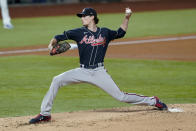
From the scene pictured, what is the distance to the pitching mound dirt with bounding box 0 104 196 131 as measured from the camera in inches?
244

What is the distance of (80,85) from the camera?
10055 millimetres

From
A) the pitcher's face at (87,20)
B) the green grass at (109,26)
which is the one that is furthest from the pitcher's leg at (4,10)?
the pitcher's face at (87,20)

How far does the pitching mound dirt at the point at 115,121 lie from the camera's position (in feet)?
20.4

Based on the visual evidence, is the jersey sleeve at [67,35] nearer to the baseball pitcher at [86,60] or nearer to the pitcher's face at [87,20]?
the baseball pitcher at [86,60]

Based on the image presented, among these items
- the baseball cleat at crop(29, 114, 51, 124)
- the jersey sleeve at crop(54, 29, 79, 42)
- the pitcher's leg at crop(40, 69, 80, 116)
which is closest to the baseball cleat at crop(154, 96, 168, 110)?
the pitcher's leg at crop(40, 69, 80, 116)

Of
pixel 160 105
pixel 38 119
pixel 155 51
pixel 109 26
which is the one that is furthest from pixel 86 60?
pixel 109 26

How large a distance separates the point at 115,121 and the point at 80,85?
357 cm

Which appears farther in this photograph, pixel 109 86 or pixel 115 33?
pixel 115 33

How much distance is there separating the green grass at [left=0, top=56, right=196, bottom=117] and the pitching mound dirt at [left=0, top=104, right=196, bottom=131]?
2.46ft

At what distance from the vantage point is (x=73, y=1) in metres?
33.1

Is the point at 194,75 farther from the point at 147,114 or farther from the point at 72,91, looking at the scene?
the point at 147,114

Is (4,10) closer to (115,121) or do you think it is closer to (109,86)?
(109,86)

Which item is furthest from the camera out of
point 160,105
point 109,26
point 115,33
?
point 109,26

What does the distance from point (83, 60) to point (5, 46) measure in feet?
32.9
